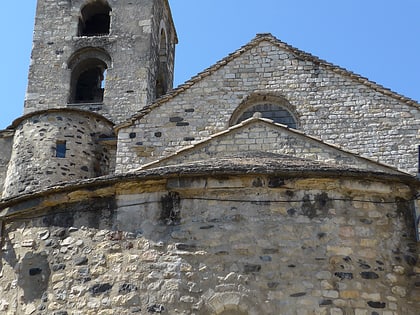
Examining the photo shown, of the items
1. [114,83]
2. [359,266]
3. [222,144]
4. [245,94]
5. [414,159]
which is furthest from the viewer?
[114,83]

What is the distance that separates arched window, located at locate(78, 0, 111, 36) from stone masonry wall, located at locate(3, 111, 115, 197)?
5.30 m

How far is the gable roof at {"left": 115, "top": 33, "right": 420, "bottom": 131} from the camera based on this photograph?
1394 centimetres

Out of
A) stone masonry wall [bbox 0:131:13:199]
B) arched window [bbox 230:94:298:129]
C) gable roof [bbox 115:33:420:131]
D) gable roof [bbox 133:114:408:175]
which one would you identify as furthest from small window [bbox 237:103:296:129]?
stone masonry wall [bbox 0:131:13:199]

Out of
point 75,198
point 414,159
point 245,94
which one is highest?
point 245,94

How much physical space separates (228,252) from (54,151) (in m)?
8.73

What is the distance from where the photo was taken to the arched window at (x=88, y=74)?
19.3 meters

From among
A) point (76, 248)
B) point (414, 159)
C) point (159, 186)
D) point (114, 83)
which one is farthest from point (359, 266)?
point (114, 83)

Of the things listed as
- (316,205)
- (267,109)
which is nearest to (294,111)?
(267,109)

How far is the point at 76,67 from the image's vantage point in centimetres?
1942

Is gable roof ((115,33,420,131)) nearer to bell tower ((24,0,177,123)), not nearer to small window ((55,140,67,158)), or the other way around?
small window ((55,140,67,158))

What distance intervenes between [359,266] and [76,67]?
536 inches

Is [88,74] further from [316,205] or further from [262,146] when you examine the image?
[316,205]

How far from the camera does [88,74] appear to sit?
2012 centimetres

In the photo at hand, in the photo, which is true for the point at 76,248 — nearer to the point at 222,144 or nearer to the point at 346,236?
the point at 346,236
